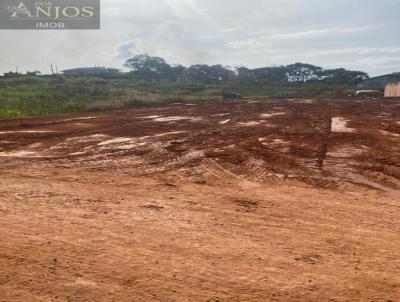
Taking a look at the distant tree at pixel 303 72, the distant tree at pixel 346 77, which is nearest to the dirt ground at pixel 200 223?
the distant tree at pixel 346 77

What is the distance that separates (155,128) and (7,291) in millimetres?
12706

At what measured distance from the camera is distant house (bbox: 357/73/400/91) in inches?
2062

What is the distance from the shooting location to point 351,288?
14.0 feet

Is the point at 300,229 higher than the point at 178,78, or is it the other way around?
the point at 178,78

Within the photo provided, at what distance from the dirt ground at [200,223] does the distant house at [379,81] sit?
4544cm

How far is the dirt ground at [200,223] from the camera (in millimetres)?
4316

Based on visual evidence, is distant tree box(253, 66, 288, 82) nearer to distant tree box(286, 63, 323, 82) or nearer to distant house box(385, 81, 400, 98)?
distant tree box(286, 63, 323, 82)

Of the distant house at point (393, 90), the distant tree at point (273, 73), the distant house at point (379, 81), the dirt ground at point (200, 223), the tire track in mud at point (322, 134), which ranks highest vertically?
the distant tree at point (273, 73)

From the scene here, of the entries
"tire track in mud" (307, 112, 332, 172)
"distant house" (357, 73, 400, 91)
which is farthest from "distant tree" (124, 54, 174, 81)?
"tire track in mud" (307, 112, 332, 172)

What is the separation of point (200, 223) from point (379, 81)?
54.6m

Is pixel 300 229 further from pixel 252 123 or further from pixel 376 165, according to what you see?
pixel 252 123

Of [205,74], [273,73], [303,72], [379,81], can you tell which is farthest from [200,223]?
[303,72]

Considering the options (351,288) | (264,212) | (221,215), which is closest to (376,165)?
(264,212)

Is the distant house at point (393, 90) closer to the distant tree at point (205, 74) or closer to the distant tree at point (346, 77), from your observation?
the distant tree at point (346, 77)
